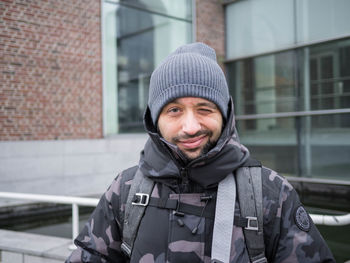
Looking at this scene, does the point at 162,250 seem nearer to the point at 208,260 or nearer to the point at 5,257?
the point at 208,260

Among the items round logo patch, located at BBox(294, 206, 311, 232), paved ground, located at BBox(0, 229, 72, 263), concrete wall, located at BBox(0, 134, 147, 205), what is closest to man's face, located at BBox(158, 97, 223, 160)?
round logo patch, located at BBox(294, 206, 311, 232)

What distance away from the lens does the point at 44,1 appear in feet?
22.8

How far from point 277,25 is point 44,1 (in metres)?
5.49

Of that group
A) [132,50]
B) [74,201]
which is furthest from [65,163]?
[74,201]

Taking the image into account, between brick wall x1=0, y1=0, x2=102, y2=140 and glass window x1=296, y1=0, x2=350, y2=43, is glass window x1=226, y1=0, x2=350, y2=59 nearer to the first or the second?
Answer: glass window x1=296, y1=0, x2=350, y2=43

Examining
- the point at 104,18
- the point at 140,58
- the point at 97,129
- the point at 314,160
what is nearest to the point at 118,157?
the point at 97,129

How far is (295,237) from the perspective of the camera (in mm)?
1255

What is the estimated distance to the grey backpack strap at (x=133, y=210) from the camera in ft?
4.44

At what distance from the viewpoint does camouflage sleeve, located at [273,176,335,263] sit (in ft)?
4.08

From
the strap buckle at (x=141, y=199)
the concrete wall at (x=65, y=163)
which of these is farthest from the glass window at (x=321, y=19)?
the strap buckle at (x=141, y=199)

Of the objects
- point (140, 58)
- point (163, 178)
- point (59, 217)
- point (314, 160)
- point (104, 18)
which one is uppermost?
point (104, 18)

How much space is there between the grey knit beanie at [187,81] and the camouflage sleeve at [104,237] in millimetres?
398

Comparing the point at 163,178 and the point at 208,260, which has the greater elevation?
the point at 163,178

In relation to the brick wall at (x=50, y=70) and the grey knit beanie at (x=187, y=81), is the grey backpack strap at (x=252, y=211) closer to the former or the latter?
the grey knit beanie at (x=187, y=81)
